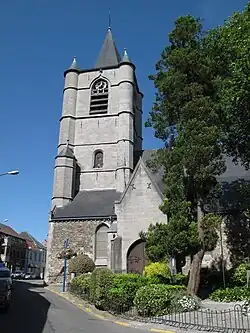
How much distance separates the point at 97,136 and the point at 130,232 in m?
14.3

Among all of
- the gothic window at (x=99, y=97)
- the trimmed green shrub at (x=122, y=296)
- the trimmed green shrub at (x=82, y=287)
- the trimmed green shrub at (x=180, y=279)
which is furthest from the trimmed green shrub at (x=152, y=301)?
the gothic window at (x=99, y=97)

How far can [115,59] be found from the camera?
39.1 metres

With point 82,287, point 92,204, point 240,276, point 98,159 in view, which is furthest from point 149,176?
point 98,159

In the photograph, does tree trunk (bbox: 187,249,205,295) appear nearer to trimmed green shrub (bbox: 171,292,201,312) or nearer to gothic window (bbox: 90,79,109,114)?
trimmed green shrub (bbox: 171,292,201,312)

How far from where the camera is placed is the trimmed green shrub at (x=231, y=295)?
14156mm

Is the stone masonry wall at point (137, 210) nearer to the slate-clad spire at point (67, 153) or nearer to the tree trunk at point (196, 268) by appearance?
the tree trunk at point (196, 268)

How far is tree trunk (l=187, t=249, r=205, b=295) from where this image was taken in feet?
47.2

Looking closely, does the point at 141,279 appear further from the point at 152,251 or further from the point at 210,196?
the point at 210,196

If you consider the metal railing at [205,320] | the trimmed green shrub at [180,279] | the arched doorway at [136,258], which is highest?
the arched doorway at [136,258]

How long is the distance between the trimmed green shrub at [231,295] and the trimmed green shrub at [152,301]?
361 centimetres

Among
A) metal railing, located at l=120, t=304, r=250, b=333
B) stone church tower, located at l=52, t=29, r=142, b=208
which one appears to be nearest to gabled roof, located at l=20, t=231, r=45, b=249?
stone church tower, located at l=52, t=29, r=142, b=208

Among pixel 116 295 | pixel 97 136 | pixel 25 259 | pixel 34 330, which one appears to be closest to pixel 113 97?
pixel 97 136

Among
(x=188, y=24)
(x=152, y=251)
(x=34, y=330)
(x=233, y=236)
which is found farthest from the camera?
(x=233, y=236)

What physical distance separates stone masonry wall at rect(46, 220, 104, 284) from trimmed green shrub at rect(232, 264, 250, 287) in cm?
1326
